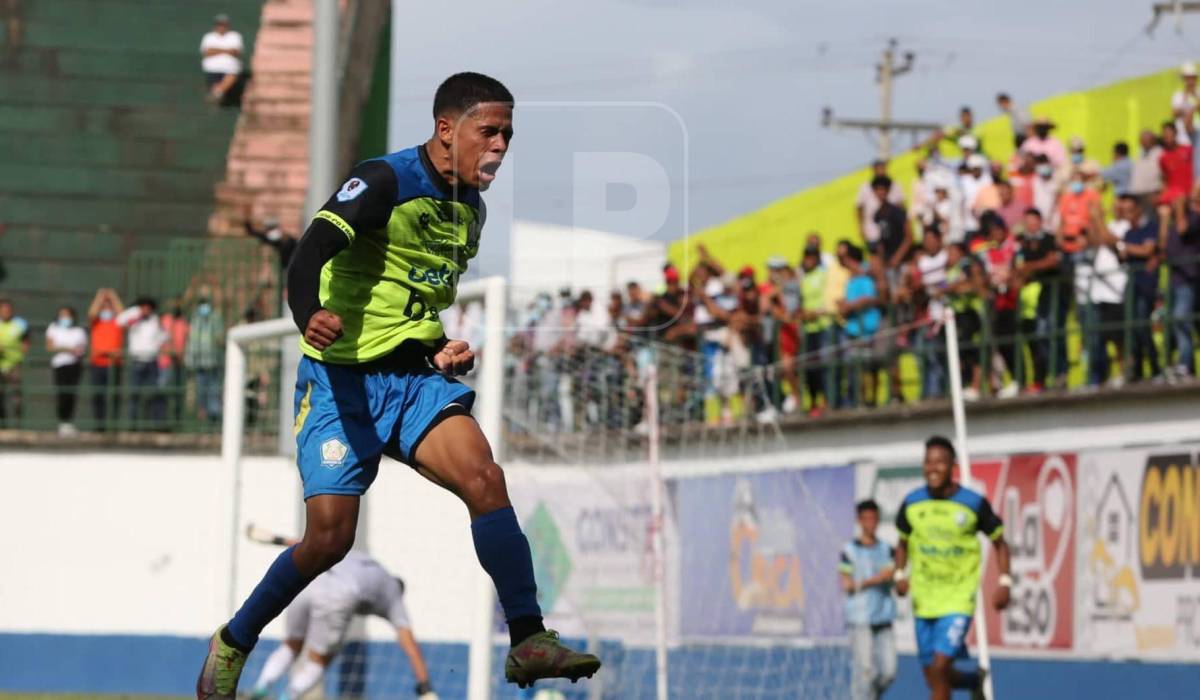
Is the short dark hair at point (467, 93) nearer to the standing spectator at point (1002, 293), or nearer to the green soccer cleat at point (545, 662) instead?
the green soccer cleat at point (545, 662)

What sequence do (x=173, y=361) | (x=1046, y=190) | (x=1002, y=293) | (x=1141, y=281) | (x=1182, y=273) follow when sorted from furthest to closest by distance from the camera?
(x=173, y=361), (x=1046, y=190), (x=1002, y=293), (x=1141, y=281), (x=1182, y=273)

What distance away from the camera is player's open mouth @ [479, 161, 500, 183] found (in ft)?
23.1

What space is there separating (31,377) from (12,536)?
6.32ft

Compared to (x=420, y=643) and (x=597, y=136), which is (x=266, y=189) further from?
(x=597, y=136)

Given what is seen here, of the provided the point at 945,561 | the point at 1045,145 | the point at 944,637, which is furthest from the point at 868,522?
the point at 1045,145

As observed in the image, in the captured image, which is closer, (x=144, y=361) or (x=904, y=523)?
(x=904, y=523)

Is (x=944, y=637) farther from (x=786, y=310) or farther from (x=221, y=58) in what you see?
(x=221, y=58)

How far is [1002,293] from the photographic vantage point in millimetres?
18156

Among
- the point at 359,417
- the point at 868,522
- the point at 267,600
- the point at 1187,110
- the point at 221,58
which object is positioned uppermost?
the point at 221,58

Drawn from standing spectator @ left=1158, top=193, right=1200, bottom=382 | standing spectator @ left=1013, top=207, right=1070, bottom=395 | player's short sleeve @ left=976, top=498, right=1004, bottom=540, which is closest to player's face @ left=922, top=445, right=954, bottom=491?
player's short sleeve @ left=976, top=498, right=1004, bottom=540

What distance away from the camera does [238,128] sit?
29688 millimetres

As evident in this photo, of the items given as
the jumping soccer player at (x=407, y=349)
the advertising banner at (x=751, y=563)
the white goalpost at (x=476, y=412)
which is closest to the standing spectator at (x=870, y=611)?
the advertising banner at (x=751, y=563)

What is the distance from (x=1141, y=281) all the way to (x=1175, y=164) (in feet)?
4.18

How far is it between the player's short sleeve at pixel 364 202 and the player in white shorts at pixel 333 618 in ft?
30.7
